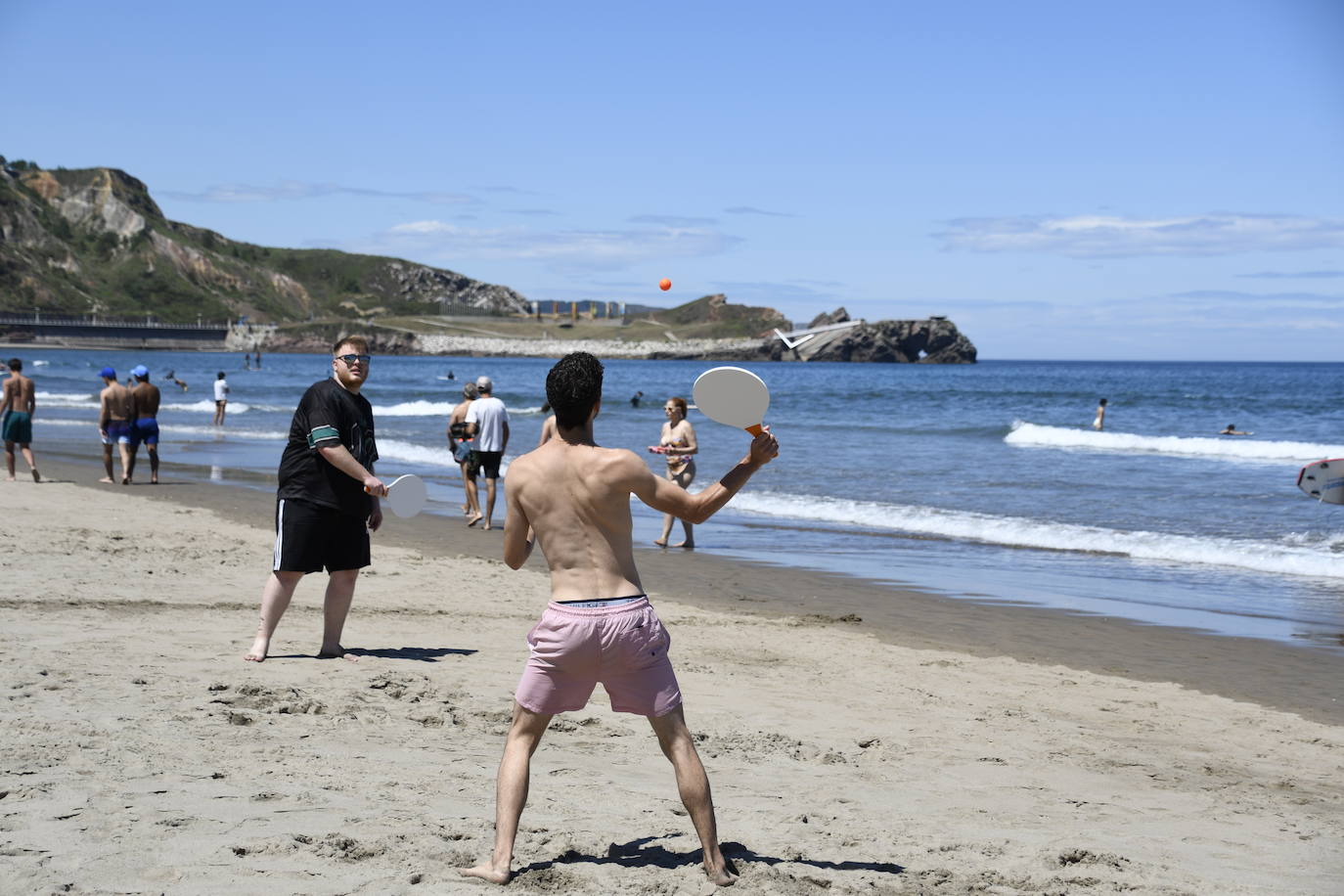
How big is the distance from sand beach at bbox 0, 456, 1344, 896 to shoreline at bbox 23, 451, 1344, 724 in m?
0.05

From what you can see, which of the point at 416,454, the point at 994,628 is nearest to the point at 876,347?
the point at 416,454

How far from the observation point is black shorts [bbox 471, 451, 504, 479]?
13750 millimetres

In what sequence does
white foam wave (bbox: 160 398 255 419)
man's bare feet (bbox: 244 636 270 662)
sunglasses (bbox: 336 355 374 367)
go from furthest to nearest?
white foam wave (bbox: 160 398 255 419) → man's bare feet (bbox: 244 636 270 662) → sunglasses (bbox: 336 355 374 367)

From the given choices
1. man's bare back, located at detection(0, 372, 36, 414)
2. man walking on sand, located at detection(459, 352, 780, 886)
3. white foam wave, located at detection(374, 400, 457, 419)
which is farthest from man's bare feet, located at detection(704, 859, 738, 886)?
white foam wave, located at detection(374, 400, 457, 419)

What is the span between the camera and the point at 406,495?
239 inches

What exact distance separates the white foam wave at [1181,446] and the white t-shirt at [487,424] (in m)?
20.5

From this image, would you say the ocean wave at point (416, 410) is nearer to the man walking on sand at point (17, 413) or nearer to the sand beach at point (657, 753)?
the man walking on sand at point (17, 413)

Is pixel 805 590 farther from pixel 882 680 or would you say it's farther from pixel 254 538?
pixel 254 538

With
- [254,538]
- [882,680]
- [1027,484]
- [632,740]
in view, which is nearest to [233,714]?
[632,740]

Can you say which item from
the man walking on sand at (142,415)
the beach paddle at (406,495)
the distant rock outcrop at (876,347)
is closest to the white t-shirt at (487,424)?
the man walking on sand at (142,415)

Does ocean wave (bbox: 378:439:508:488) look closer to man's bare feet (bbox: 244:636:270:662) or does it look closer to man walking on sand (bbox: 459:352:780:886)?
man's bare feet (bbox: 244:636:270:662)

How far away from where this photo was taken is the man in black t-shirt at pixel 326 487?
19.7 feet

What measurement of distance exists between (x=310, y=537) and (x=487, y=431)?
24.6 feet

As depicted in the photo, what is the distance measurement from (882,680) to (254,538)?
7237mm
